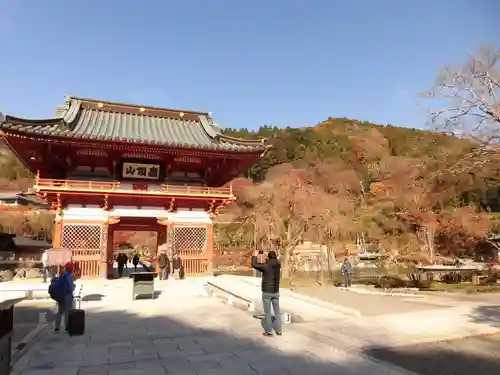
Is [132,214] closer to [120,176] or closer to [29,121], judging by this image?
[120,176]

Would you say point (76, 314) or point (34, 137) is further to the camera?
point (34, 137)

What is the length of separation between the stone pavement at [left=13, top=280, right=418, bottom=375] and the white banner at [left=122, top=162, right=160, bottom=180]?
11.4 meters

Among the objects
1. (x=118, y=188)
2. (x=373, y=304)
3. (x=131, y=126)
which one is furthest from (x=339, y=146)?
(x=373, y=304)

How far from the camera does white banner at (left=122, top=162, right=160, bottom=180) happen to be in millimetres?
20594

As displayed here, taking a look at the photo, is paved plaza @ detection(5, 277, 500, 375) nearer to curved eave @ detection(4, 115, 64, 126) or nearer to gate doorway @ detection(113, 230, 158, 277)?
curved eave @ detection(4, 115, 64, 126)

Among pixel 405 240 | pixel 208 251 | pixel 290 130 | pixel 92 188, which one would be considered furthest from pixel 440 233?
pixel 290 130

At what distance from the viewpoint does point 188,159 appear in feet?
69.4

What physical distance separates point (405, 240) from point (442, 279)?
763 inches

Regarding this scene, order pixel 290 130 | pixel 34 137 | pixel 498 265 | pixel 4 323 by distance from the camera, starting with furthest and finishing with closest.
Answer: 1. pixel 290 130
2. pixel 498 265
3. pixel 34 137
4. pixel 4 323

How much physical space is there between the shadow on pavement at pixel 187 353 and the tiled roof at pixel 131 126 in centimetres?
1251

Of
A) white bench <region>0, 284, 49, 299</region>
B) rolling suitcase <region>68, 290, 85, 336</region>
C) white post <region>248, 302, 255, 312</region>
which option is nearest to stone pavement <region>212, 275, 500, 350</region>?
white post <region>248, 302, 255, 312</region>

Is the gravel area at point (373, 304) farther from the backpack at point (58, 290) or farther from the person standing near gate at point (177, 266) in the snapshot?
the person standing near gate at point (177, 266)

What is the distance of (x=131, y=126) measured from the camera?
2317cm

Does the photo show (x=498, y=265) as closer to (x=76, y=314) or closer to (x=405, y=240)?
(x=405, y=240)
